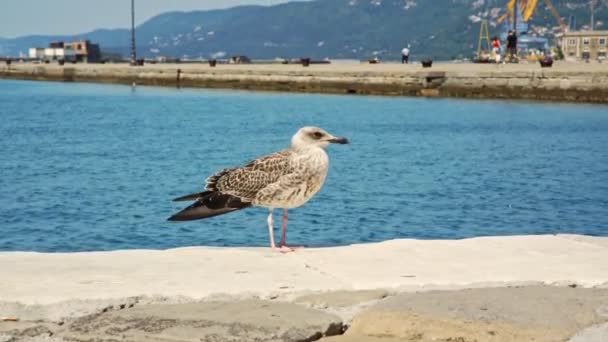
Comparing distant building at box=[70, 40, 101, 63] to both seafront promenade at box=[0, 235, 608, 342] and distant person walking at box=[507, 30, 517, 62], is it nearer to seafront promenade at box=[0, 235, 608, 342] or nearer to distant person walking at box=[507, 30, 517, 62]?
distant person walking at box=[507, 30, 517, 62]

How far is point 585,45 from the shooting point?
18825 cm

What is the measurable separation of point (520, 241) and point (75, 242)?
9.78m

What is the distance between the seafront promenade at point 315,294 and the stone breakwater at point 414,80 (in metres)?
48.9

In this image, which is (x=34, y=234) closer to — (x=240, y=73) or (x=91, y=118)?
(x=91, y=118)

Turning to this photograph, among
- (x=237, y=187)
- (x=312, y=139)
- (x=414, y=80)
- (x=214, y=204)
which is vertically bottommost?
(x=414, y=80)

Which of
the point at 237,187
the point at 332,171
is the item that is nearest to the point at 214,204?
the point at 237,187

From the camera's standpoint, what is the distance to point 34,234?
54.1 feet

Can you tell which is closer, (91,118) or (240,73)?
(91,118)

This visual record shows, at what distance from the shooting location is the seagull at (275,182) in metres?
8.05

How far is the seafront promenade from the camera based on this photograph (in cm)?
502

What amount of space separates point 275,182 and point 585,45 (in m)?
189

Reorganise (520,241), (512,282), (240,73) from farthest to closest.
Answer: (240,73) → (520,241) → (512,282)

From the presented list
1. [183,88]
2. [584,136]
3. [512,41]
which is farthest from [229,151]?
[183,88]

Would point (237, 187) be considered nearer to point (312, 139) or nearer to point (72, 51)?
point (312, 139)
